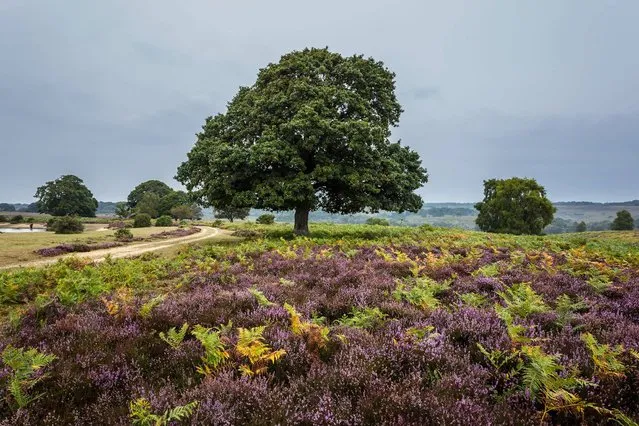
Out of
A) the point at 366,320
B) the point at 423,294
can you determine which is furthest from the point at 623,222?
the point at 366,320

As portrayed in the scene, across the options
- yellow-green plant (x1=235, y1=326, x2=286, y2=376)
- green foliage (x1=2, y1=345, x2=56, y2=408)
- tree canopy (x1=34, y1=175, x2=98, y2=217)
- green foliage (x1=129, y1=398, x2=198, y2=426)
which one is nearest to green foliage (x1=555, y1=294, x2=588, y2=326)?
yellow-green plant (x1=235, y1=326, x2=286, y2=376)

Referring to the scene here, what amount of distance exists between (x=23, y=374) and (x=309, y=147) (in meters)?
21.2

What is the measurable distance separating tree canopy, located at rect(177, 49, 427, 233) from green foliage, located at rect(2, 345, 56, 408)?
18908 mm

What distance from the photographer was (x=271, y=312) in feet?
20.1

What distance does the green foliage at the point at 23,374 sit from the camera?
3576 mm

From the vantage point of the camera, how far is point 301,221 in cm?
2767

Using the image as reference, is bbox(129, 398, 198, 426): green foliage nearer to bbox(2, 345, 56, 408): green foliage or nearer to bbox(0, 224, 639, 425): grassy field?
bbox(0, 224, 639, 425): grassy field

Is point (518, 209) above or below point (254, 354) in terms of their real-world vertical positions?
above

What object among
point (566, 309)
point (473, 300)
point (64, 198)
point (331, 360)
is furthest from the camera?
point (64, 198)

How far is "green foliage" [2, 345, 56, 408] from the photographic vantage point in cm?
358

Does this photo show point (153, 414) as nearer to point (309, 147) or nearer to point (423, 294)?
point (423, 294)

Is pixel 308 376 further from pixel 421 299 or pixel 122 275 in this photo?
pixel 122 275

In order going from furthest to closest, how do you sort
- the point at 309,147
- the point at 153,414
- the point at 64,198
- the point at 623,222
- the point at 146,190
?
1. the point at 146,190
2. the point at 64,198
3. the point at 623,222
4. the point at 309,147
5. the point at 153,414

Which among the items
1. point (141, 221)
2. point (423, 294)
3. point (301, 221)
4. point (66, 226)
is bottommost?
point (423, 294)
